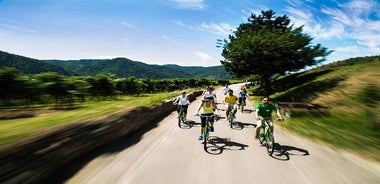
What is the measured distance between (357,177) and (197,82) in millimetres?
97397

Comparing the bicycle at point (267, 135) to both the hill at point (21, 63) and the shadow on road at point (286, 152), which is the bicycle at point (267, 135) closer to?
the shadow on road at point (286, 152)

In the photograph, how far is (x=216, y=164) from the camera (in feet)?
25.1

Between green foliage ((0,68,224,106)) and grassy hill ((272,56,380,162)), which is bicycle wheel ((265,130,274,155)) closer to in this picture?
grassy hill ((272,56,380,162))

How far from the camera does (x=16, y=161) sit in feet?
18.4

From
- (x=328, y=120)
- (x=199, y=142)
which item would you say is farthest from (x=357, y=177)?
Answer: (x=328, y=120)

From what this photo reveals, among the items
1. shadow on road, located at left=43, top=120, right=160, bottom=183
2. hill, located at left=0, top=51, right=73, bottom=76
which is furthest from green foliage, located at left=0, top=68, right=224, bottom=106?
hill, located at left=0, top=51, right=73, bottom=76

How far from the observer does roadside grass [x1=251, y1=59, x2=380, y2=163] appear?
11297 millimetres

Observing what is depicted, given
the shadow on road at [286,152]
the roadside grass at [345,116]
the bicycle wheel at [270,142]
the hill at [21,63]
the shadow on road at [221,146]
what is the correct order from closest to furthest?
the shadow on road at [286,152], the bicycle wheel at [270,142], the shadow on road at [221,146], the roadside grass at [345,116], the hill at [21,63]

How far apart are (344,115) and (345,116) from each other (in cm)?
22

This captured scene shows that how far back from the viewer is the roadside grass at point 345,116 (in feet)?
37.1

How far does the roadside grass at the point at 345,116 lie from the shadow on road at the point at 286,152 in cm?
188

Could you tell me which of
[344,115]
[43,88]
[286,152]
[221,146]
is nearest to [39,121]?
[221,146]

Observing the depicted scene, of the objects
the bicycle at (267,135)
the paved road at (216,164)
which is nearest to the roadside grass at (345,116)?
the paved road at (216,164)

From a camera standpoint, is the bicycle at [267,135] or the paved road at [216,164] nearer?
the paved road at [216,164]
